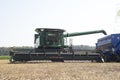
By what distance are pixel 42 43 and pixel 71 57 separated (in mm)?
3838

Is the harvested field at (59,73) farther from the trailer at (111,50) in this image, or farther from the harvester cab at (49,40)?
the trailer at (111,50)

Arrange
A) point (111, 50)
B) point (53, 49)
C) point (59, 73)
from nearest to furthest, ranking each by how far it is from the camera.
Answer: point (59, 73) → point (53, 49) → point (111, 50)

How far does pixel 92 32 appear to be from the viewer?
143 feet

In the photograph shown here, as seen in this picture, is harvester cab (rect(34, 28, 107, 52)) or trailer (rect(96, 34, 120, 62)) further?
trailer (rect(96, 34, 120, 62))

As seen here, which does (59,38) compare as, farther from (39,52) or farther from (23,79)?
(23,79)

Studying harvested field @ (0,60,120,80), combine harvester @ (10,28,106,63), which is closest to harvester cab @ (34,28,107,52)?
combine harvester @ (10,28,106,63)

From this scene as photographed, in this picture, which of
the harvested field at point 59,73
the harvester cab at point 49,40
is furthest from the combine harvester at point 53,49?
the harvested field at point 59,73

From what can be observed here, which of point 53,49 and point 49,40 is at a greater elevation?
point 49,40

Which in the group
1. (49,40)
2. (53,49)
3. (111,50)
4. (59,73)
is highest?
(49,40)

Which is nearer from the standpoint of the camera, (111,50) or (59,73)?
(59,73)

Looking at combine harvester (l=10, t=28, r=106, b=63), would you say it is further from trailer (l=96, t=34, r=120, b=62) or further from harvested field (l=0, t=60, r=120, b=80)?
harvested field (l=0, t=60, r=120, b=80)

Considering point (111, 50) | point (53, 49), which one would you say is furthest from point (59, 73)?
point (111, 50)

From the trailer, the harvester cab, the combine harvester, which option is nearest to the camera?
the combine harvester

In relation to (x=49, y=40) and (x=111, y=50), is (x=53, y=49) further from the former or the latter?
(x=111, y=50)
